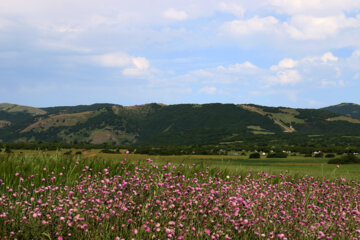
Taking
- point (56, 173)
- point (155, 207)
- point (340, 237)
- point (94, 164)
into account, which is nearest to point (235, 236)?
point (155, 207)

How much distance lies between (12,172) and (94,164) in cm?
305

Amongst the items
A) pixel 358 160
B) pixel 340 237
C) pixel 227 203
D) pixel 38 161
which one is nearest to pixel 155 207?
pixel 227 203

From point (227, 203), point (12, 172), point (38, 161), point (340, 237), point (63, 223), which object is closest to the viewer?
point (63, 223)

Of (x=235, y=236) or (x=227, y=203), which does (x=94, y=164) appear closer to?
(x=227, y=203)

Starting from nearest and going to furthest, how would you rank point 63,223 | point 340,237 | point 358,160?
point 63,223, point 340,237, point 358,160

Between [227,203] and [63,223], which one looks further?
[227,203]

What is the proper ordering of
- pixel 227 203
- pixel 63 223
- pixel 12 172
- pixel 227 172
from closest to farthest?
pixel 63 223 → pixel 227 203 → pixel 12 172 → pixel 227 172

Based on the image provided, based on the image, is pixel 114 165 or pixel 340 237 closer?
pixel 340 237

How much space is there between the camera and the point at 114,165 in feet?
45.0

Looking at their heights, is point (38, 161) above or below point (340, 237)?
above

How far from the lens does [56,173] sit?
11531mm

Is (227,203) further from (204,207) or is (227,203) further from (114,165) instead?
(114,165)

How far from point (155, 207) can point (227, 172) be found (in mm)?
8144

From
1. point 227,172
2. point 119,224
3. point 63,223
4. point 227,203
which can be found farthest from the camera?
point 227,172
